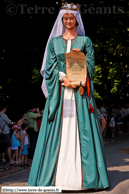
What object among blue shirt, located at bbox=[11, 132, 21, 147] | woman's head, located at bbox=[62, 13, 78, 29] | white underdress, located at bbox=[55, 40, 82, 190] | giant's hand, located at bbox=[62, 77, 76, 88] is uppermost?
woman's head, located at bbox=[62, 13, 78, 29]

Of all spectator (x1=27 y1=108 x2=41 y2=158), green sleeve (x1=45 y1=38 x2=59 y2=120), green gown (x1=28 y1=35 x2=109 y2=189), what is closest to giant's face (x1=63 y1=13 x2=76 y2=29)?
green gown (x1=28 y1=35 x2=109 y2=189)

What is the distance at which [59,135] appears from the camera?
5887 mm

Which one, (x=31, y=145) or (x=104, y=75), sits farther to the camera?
(x=104, y=75)

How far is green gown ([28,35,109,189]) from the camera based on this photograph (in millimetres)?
5699

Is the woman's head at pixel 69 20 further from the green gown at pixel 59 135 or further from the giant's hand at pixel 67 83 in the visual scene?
the giant's hand at pixel 67 83

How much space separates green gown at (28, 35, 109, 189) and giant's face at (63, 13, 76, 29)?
0.75 feet

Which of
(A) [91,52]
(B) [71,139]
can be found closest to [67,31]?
(A) [91,52]

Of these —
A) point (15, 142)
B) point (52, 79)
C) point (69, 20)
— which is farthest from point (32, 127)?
point (69, 20)

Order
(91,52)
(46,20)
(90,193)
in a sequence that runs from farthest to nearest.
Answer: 1. (46,20)
2. (91,52)
3. (90,193)

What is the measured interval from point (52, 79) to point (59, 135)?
93 cm

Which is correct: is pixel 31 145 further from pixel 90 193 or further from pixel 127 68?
pixel 127 68

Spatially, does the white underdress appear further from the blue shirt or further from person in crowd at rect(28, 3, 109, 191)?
the blue shirt

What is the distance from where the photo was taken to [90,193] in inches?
219

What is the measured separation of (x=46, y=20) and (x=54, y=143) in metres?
8.91
